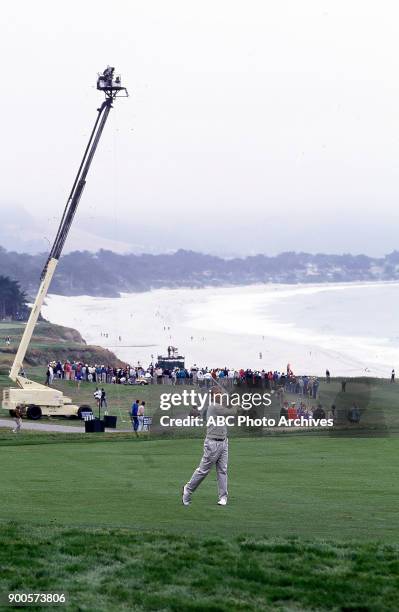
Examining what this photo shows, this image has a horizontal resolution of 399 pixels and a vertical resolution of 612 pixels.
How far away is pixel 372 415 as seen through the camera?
1718 inches

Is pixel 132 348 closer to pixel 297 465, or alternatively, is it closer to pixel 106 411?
pixel 106 411

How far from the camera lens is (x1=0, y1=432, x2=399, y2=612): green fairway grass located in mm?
12883

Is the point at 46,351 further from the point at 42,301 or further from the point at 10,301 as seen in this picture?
the point at 10,301

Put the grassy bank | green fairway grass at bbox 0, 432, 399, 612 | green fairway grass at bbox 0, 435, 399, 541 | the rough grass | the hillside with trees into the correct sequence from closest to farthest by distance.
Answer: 1. the rough grass
2. green fairway grass at bbox 0, 432, 399, 612
3. green fairway grass at bbox 0, 435, 399, 541
4. the grassy bank
5. the hillside with trees

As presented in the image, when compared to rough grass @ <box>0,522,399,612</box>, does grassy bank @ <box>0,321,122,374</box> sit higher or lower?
higher

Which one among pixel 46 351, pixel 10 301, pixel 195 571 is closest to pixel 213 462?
pixel 195 571

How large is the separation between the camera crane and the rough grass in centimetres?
3514

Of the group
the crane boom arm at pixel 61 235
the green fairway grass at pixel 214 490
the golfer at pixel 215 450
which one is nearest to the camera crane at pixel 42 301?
the crane boom arm at pixel 61 235

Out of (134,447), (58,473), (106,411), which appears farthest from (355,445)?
(106,411)

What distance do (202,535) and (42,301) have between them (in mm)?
36425

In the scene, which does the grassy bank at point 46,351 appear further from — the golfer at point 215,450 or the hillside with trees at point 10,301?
the golfer at point 215,450

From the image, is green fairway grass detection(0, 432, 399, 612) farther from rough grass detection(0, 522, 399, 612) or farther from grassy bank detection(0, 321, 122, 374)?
grassy bank detection(0, 321, 122, 374)

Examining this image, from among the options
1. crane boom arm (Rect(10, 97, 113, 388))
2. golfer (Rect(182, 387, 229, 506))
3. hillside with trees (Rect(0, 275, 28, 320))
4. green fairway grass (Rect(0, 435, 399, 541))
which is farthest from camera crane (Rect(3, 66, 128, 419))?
hillside with trees (Rect(0, 275, 28, 320))

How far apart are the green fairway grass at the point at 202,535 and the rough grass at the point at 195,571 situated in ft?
0.07
